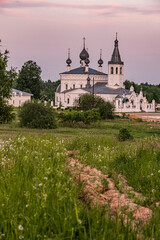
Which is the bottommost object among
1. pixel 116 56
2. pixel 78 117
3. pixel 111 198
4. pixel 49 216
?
pixel 111 198

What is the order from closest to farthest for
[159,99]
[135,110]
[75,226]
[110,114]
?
[75,226] < [110,114] < [135,110] < [159,99]

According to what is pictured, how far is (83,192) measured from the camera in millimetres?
6391

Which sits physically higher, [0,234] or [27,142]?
[27,142]

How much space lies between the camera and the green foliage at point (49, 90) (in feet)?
347

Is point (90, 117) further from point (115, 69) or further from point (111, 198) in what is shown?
point (115, 69)

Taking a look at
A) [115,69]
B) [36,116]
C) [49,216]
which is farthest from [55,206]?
[115,69]

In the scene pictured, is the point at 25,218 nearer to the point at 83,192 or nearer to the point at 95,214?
the point at 95,214

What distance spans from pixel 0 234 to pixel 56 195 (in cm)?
96

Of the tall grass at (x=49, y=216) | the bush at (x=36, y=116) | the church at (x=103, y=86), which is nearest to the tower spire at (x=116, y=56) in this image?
the church at (x=103, y=86)

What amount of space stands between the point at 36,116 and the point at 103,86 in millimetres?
55925

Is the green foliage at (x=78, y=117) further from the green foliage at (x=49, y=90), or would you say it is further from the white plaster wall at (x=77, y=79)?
the white plaster wall at (x=77, y=79)

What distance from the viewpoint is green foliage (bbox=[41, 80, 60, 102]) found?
106 m

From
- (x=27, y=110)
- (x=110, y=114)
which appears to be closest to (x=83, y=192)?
(x=27, y=110)

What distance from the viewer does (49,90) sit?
413 feet
